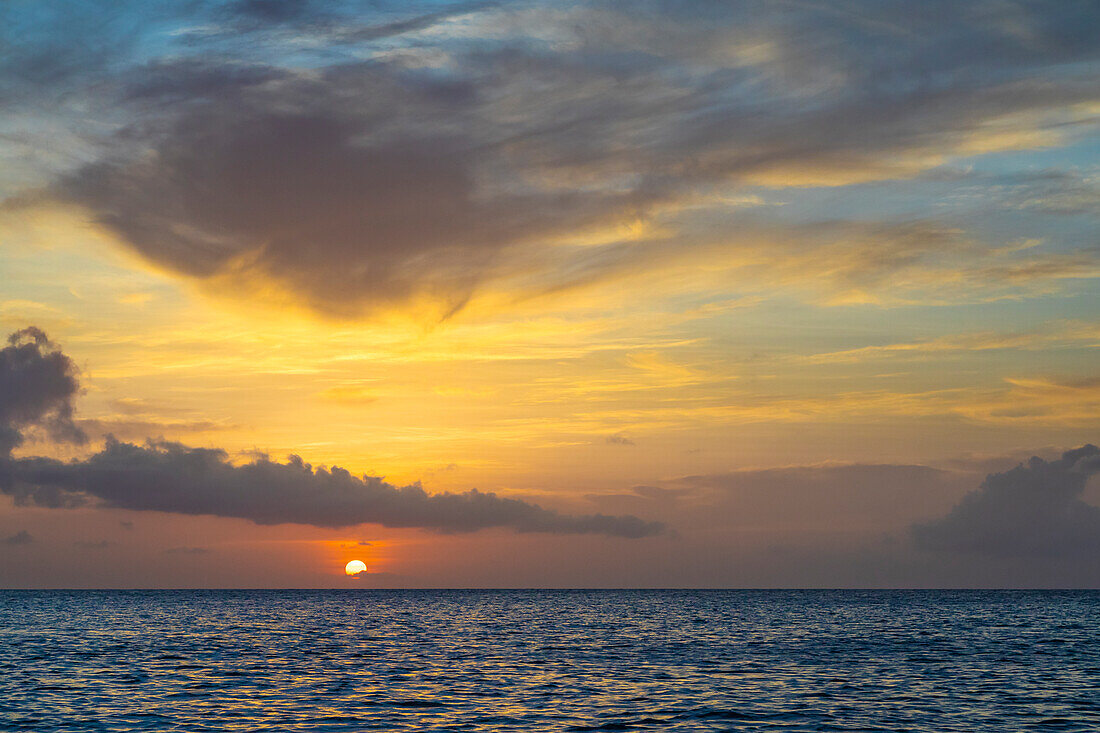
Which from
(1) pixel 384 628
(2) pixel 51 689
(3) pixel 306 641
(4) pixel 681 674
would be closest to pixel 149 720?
(2) pixel 51 689

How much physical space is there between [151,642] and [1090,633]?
321 feet

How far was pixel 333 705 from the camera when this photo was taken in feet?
148

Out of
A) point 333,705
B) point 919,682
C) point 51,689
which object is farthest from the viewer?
point 919,682

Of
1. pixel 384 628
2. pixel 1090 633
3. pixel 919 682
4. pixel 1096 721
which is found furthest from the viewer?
pixel 384 628

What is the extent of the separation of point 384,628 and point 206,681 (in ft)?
191

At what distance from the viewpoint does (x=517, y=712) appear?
42.6 m

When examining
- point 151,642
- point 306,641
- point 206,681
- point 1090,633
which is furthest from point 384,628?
point 1090,633

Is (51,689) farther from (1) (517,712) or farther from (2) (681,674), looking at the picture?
(2) (681,674)

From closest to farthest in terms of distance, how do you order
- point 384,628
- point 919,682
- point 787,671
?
point 919,682
point 787,671
point 384,628

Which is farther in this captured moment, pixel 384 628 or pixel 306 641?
pixel 384 628

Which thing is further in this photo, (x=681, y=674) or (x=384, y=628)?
(x=384, y=628)

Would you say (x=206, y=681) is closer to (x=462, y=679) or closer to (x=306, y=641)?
(x=462, y=679)

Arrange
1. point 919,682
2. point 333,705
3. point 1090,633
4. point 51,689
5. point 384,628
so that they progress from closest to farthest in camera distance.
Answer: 1. point 333,705
2. point 51,689
3. point 919,682
4. point 1090,633
5. point 384,628

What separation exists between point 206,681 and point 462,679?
1505 centimetres
